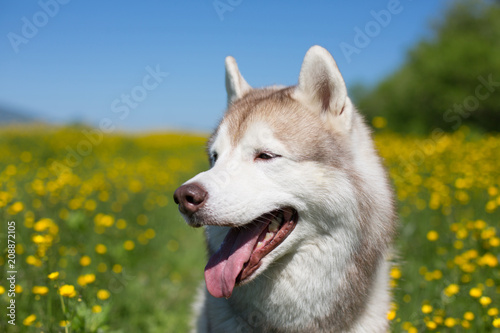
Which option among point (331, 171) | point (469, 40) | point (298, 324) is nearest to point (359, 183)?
point (331, 171)

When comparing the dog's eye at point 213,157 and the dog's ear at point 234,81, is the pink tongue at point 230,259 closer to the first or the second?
the dog's eye at point 213,157

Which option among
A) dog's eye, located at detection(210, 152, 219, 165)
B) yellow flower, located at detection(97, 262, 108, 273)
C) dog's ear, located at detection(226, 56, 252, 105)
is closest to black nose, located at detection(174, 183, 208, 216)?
dog's eye, located at detection(210, 152, 219, 165)

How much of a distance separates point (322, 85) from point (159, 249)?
3.84 metres

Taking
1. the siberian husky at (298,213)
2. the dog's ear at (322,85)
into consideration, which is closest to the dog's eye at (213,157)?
the siberian husky at (298,213)

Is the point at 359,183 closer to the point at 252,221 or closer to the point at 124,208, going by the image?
the point at 252,221

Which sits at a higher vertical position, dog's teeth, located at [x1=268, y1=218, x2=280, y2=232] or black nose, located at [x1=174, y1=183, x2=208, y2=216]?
black nose, located at [x1=174, y1=183, x2=208, y2=216]

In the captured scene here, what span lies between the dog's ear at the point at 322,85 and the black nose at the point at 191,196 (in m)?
0.89

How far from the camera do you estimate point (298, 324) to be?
225 cm

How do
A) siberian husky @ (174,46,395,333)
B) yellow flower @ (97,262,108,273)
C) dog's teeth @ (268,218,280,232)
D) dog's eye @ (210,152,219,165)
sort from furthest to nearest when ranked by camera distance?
yellow flower @ (97,262,108,273) → dog's eye @ (210,152,219,165) → dog's teeth @ (268,218,280,232) → siberian husky @ (174,46,395,333)

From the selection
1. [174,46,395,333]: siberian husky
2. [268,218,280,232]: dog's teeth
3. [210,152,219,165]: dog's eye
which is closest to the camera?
[174,46,395,333]: siberian husky

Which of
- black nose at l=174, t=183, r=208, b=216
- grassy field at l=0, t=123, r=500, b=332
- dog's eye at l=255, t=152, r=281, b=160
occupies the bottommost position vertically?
grassy field at l=0, t=123, r=500, b=332

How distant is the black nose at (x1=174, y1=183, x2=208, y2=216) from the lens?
79.0 inches

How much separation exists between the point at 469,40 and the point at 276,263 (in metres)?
20.6

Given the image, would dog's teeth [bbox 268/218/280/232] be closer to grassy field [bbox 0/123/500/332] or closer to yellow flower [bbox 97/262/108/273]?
grassy field [bbox 0/123/500/332]
